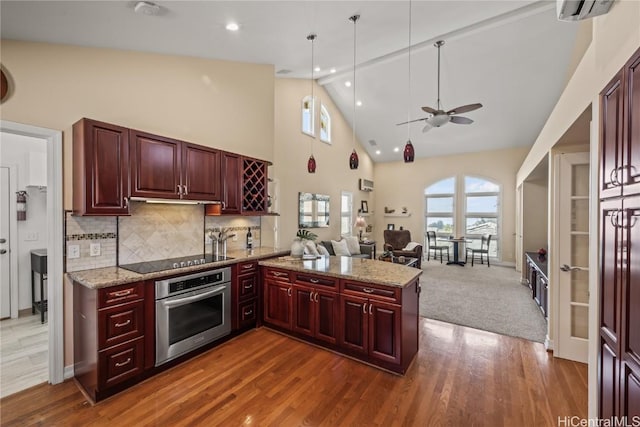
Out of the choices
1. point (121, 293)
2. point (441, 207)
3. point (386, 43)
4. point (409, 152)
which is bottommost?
point (121, 293)

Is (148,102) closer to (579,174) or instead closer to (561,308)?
(579,174)

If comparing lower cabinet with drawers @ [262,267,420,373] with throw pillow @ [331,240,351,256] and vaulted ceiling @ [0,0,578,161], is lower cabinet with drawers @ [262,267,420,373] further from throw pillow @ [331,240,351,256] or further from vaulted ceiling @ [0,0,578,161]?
throw pillow @ [331,240,351,256]

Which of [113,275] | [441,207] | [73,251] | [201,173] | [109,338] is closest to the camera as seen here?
[109,338]

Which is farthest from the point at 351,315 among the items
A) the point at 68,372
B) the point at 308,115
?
the point at 308,115

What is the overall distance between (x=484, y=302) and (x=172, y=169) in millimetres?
5045

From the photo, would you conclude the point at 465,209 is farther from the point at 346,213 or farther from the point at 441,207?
the point at 346,213

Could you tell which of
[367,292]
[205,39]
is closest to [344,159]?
[205,39]

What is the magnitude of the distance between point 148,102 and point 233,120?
3.80ft

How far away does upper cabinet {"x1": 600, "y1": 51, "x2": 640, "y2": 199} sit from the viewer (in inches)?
47.9

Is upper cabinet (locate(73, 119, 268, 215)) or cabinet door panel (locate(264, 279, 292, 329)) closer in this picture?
upper cabinet (locate(73, 119, 268, 215))

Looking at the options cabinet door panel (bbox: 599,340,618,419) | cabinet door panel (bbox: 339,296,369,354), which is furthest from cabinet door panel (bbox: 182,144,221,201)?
cabinet door panel (bbox: 599,340,618,419)

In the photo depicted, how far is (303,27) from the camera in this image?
3.20 m

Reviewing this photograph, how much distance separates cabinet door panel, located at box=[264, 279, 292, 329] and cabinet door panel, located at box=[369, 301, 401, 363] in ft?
3.44

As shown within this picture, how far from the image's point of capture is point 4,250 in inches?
141
